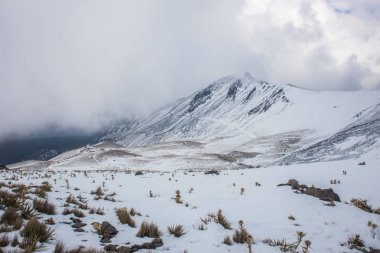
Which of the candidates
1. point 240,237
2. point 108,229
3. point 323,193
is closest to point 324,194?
point 323,193

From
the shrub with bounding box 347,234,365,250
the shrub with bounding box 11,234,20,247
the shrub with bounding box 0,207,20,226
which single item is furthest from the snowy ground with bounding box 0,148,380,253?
the shrub with bounding box 0,207,20,226

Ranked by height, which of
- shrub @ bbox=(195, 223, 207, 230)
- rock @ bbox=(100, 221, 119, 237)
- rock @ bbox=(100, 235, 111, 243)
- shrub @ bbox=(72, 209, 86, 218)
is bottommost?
rock @ bbox=(100, 235, 111, 243)

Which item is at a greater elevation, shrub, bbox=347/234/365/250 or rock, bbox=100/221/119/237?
rock, bbox=100/221/119/237

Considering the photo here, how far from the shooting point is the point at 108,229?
946cm

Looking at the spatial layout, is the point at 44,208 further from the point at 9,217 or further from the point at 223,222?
the point at 223,222

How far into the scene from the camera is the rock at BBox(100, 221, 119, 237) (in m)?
9.28

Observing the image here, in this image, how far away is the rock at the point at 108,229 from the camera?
9.28 metres

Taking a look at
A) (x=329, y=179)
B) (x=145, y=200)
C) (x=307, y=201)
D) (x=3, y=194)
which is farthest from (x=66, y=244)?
(x=329, y=179)

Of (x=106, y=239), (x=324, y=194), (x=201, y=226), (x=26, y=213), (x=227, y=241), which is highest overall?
(x=324, y=194)

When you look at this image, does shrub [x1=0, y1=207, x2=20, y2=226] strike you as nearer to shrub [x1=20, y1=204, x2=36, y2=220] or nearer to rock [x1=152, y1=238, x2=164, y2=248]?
shrub [x1=20, y1=204, x2=36, y2=220]

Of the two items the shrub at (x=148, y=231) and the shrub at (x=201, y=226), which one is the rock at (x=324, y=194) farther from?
the shrub at (x=148, y=231)

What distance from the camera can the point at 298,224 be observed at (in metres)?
12.0

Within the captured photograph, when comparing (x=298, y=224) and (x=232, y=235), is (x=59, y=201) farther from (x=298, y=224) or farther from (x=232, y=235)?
(x=298, y=224)

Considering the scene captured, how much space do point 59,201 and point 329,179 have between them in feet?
48.4
